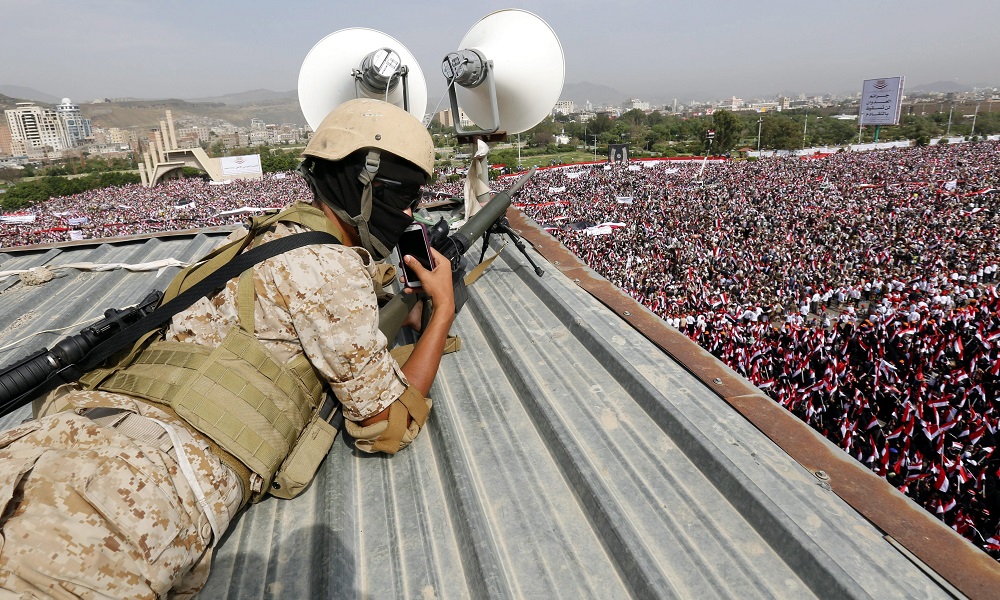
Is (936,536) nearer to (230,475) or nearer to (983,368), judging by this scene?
(230,475)

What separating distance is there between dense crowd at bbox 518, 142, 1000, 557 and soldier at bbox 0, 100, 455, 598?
5.34 metres

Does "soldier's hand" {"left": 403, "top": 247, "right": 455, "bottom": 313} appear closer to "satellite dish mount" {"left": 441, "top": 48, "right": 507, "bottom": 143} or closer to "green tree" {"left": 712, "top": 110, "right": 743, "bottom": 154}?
"satellite dish mount" {"left": 441, "top": 48, "right": 507, "bottom": 143}

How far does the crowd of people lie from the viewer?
584 cm

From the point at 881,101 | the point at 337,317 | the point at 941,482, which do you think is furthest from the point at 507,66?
the point at 881,101

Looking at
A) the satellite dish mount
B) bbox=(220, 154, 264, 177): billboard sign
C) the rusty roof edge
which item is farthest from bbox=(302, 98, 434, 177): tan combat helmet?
bbox=(220, 154, 264, 177): billboard sign

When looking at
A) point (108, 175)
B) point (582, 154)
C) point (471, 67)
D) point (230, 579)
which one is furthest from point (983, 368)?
point (108, 175)

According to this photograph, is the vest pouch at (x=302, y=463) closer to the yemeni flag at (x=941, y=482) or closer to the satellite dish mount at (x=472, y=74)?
the satellite dish mount at (x=472, y=74)

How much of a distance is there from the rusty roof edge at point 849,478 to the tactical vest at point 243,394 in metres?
1.66

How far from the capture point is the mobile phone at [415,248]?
223 cm

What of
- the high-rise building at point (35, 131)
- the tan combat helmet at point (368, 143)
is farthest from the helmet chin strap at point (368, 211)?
the high-rise building at point (35, 131)

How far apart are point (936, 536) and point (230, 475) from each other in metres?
2.06

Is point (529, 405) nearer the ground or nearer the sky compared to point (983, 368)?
nearer the sky

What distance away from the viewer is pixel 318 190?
211 cm

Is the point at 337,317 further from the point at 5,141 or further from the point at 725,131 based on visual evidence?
the point at 5,141
